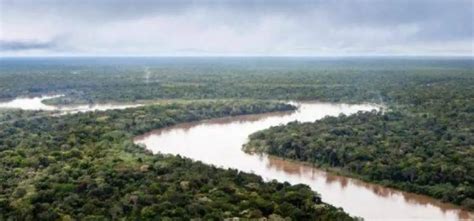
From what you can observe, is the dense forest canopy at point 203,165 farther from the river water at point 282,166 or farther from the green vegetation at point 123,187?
the river water at point 282,166

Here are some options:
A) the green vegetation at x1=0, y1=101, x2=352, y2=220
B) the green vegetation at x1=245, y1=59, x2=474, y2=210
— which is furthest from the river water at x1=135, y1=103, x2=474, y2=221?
the green vegetation at x1=0, y1=101, x2=352, y2=220

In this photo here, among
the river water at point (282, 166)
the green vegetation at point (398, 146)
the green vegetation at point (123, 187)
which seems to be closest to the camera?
the green vegetation at point (123, 187)

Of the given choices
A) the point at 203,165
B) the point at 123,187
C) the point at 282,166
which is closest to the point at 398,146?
the point at 282,166

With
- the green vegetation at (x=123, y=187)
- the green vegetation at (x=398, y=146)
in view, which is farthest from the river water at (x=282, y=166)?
the green vegetation at (x=123, y=187)

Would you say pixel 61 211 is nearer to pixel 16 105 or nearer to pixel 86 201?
pixel 86 201

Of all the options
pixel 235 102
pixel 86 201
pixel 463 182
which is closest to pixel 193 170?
pixel 86 201
